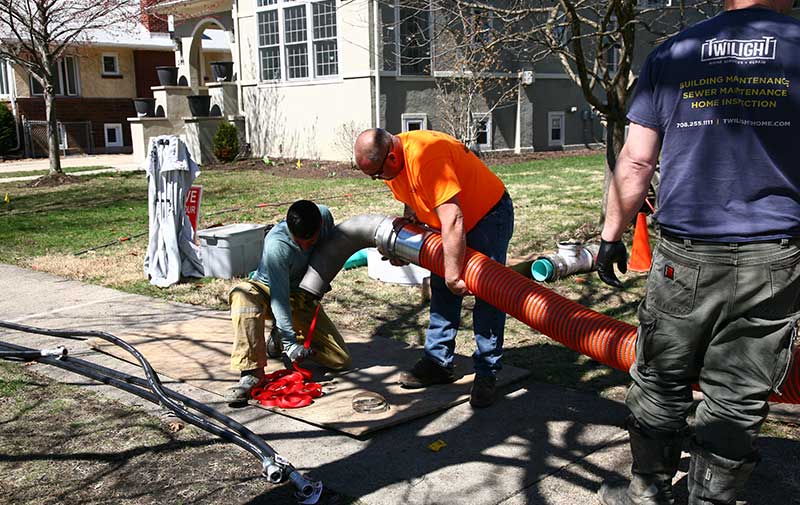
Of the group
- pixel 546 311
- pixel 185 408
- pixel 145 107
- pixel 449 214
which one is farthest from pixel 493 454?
pixel 145 107

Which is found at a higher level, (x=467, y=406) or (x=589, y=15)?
(x=589, y=15)

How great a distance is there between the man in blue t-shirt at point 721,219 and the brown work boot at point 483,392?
1.52 m

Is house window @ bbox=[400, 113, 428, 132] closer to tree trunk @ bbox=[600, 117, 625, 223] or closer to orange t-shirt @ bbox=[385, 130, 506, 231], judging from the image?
tree trunk @ bbox=[600, 117, 625, 223]

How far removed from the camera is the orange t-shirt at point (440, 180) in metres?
4.02

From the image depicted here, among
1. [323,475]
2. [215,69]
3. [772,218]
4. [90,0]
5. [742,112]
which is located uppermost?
[90,0]

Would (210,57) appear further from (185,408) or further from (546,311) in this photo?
(546,311)

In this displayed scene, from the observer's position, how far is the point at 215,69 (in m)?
22.0

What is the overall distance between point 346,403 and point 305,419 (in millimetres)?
297

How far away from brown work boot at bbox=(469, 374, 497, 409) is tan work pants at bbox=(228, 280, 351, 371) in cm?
99

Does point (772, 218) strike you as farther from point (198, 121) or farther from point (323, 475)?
point (198, 121)

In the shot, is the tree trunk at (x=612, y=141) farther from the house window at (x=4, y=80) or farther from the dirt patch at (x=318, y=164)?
the house window at (x=4, y=80)

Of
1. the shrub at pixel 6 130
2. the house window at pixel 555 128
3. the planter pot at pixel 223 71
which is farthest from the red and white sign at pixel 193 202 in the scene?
the shrub at pixel 6 130

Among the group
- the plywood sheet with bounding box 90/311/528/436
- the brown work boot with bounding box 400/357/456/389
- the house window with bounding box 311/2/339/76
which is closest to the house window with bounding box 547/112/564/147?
the house window with bounding box 311/2/339/76

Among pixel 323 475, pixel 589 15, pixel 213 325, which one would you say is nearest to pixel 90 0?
pixel 589 15
